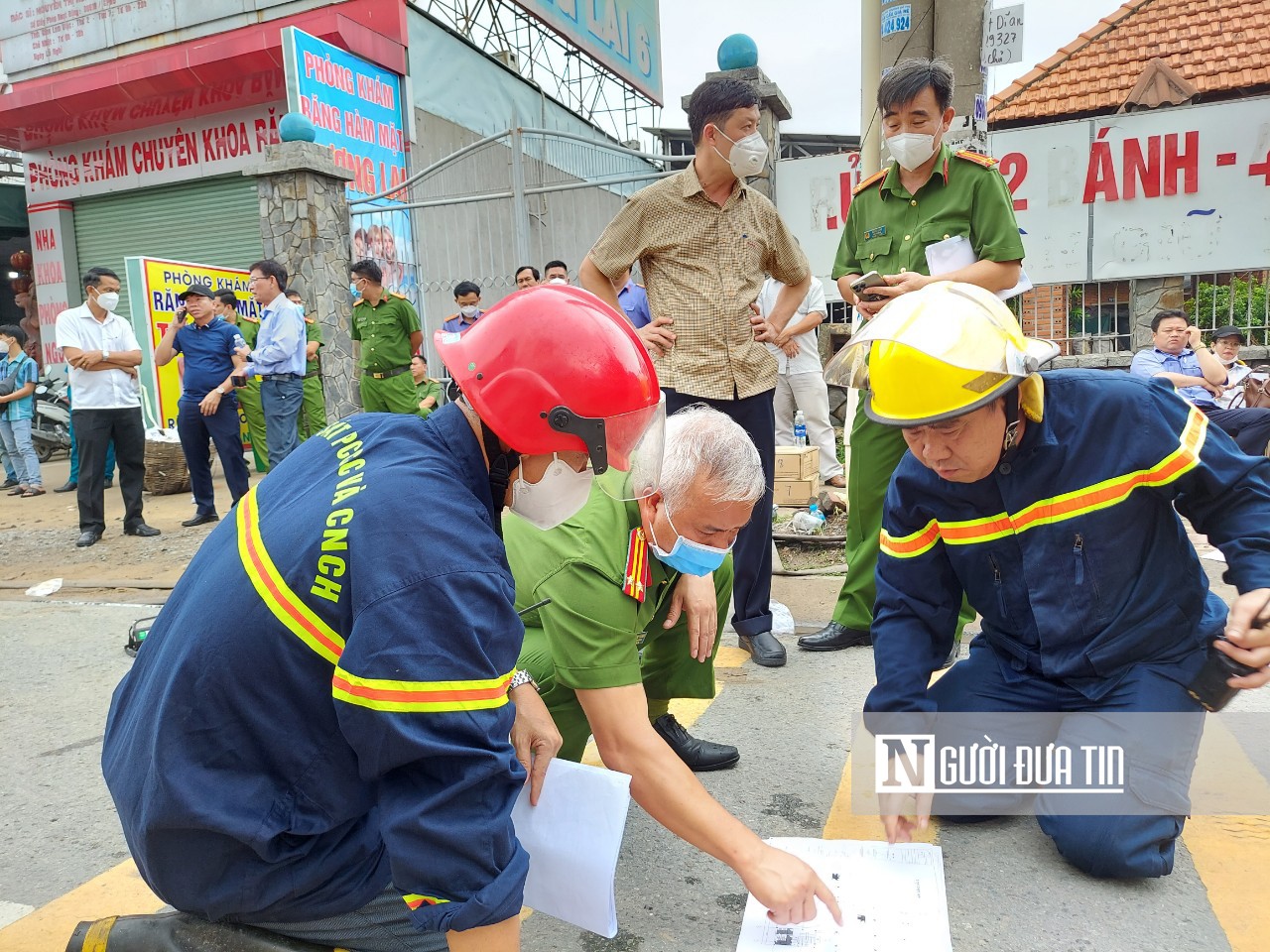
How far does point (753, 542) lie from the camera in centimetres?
358

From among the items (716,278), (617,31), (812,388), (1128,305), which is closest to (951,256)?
(716,278)

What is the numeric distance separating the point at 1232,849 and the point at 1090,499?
88cm

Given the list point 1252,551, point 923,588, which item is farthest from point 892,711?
point 1252,551

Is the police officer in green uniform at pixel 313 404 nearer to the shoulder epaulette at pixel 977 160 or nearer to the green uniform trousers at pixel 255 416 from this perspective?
the green uniform trousers at pixel 255 416

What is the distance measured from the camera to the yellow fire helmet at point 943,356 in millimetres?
1890

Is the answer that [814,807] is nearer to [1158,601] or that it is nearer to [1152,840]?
[1152,840]

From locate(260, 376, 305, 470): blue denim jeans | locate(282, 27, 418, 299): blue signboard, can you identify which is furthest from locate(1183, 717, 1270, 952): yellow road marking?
locate(282, 27, 418, 299): blue signboard

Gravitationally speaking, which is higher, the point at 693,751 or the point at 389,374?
the point at 389,374

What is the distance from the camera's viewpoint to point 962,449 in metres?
2.01

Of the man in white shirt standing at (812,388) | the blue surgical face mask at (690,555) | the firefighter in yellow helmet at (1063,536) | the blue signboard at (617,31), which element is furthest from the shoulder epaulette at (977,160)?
the blue signboard at (617,31)

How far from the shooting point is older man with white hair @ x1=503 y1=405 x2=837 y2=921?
1715 millimetres

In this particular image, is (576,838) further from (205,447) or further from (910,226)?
(205,447)

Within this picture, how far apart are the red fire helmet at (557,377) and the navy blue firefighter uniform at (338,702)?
91mm

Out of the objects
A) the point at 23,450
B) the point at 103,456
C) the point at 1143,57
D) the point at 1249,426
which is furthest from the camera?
the point at 1143,57
